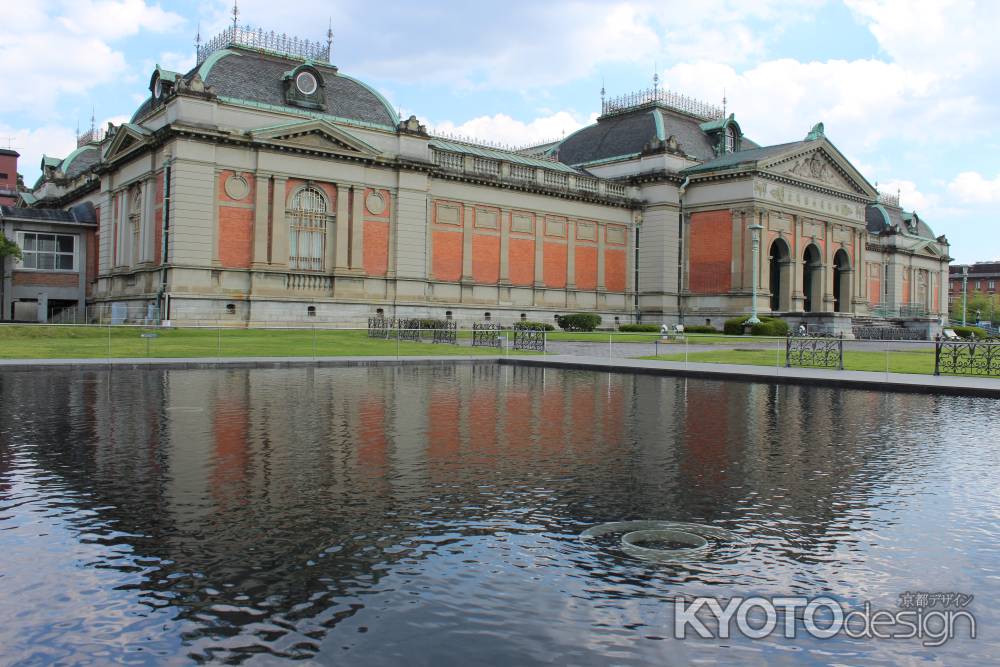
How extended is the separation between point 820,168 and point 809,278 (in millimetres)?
9375

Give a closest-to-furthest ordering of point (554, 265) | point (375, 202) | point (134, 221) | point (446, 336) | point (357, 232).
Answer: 1. point (446, 336)
2. point (357, 232)
3. point (375, 202)
4. point (134, 221)
5. point (554, 265)

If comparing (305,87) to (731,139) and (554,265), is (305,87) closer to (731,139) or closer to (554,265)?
(554,265)

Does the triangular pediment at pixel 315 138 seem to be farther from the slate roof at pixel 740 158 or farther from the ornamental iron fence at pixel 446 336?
the slate roof at pixel 740 158

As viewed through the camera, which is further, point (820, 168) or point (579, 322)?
point (820, 168)

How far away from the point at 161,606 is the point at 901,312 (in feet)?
293

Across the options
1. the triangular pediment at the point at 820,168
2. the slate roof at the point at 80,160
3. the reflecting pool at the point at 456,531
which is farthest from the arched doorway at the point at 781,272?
the slate roof at the point at 80,160

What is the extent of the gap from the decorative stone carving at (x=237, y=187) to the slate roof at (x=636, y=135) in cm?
3244

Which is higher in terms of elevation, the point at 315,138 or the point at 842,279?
the point at 315,138

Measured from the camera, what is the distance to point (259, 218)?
45.4m

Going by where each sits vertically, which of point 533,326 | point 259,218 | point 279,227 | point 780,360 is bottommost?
point 780,360

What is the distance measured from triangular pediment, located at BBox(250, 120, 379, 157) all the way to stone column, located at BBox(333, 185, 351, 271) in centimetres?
237

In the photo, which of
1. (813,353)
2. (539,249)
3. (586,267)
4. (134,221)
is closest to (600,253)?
(586,267)

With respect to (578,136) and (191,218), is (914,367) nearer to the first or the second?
(191,218)

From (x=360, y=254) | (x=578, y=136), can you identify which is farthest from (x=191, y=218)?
(x=578, y=136)
